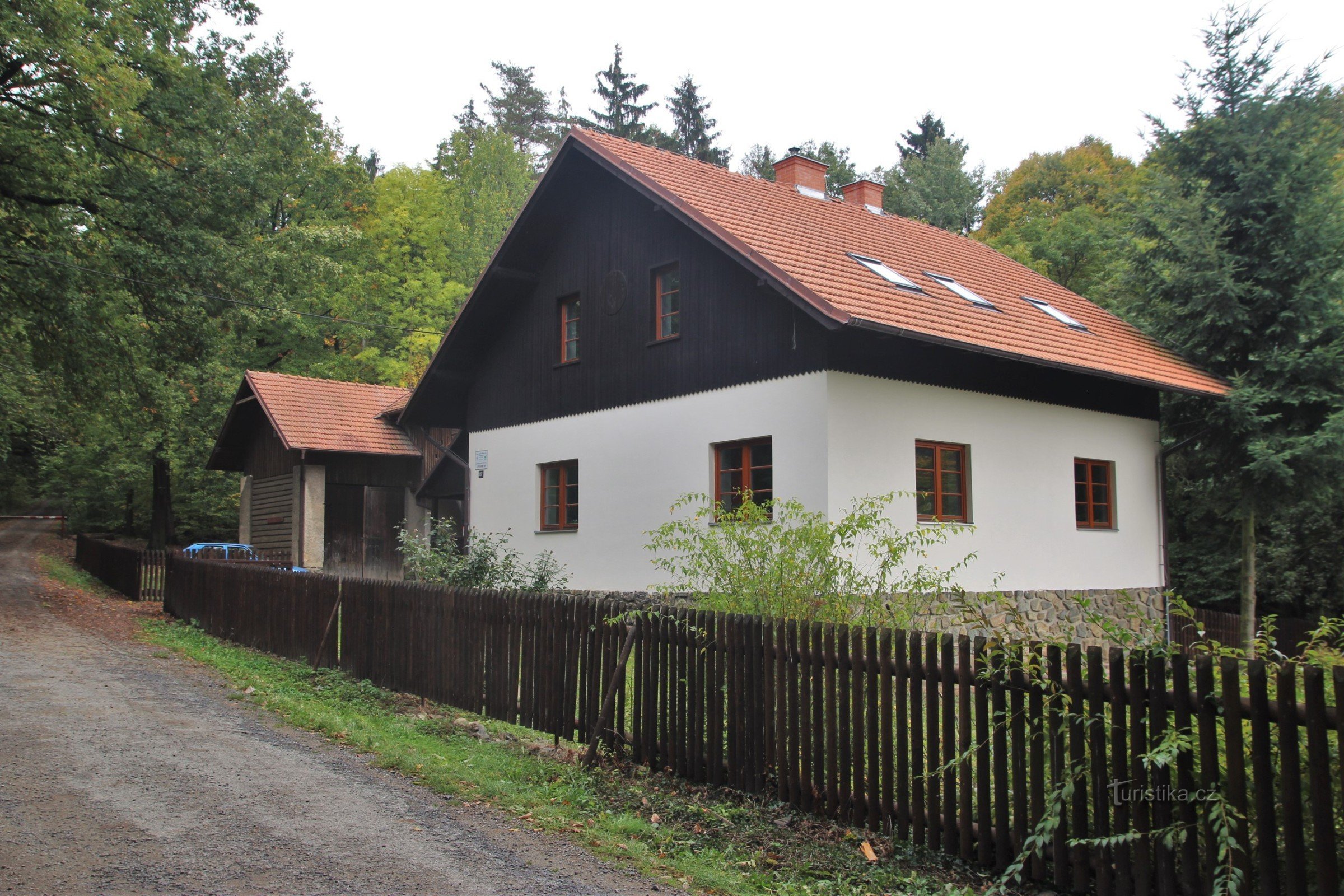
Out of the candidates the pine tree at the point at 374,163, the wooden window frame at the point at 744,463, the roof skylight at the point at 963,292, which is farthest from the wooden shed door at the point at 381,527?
the pine tree at the point at 374,163

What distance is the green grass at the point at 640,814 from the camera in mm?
5414

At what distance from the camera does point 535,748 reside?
8430mm

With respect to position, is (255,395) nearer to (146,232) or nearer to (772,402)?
(146,232)

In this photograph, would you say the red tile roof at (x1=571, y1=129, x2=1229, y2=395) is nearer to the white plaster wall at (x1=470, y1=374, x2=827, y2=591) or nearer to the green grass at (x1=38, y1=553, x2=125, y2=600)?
the white plaster wall at (x1=470, y1=374, x2=827, y2=591)

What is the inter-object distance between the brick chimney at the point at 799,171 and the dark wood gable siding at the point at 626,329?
5026mm

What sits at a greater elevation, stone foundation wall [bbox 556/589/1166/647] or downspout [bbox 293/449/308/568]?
downspout [bbox 293/449/308/568]

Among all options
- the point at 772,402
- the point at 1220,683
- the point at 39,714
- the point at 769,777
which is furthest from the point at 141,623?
the point at 1220,683

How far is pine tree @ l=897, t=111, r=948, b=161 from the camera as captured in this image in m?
54.5

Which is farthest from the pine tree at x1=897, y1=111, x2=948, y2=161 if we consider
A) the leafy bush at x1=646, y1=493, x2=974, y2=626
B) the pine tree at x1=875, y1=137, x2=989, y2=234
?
the leafy bush at x1=646, y1=493, x2=974, y2=626

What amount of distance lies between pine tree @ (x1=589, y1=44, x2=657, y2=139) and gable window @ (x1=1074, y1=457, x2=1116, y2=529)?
3486 cm

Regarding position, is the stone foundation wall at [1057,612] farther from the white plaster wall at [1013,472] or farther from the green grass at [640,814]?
the green grass at [640,814]

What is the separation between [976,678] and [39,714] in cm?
813

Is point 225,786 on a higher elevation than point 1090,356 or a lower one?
lower

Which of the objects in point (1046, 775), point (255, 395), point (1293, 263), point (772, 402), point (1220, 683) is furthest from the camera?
point (255, 395)
